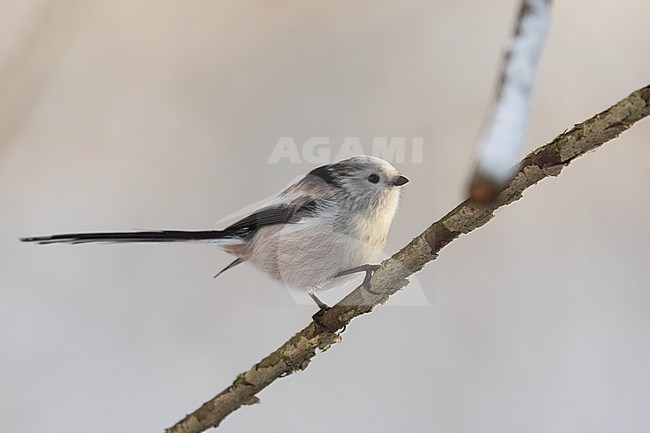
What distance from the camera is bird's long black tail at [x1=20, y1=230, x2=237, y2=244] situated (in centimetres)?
47

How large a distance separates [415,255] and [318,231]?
0.15 m

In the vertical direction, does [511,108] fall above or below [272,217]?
below

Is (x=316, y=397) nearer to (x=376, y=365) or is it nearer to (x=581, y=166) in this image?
(x=376, y=365)

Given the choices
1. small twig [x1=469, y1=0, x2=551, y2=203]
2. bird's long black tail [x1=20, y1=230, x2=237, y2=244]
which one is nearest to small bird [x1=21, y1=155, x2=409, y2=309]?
bird's long black tail [x1=20, y1=230, x2=237, y2=244]

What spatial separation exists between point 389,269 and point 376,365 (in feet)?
1.43

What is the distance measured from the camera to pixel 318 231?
0.49 metres

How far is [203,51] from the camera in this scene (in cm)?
82

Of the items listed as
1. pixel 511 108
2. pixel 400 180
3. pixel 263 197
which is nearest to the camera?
pixel 511 108

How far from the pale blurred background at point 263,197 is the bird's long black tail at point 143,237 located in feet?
0.43

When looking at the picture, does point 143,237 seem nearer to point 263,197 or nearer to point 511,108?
point 263,197

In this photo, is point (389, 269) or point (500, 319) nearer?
point (389, 269)

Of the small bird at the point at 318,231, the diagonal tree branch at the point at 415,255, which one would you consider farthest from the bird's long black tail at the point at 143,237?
the diagonal tree branch at the point at 415,255

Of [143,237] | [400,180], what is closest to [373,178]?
[400,180]

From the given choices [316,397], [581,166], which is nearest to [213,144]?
[316,397]
